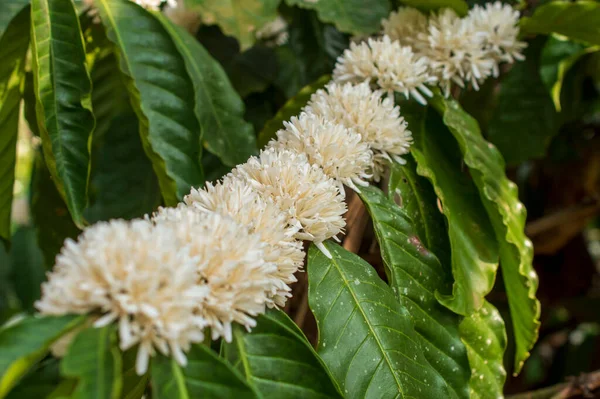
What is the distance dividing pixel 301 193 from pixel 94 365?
242 mm

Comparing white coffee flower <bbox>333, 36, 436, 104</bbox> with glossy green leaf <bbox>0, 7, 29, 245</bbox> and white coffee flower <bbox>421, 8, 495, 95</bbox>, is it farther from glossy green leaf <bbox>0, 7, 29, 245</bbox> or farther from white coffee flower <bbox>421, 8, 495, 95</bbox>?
glossy green leaf <bbox>0, 7, 29, 245</bbox>

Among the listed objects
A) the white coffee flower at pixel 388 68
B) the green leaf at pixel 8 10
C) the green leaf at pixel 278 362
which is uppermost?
the green leaf at pixel 8 10

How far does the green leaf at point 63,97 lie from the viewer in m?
0.64

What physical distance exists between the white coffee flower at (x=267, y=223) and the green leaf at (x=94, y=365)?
5.3 inches

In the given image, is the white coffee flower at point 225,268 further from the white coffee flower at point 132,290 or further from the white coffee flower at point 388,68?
the white coffee flower at point 388,68

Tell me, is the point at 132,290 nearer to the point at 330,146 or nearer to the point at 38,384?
the point at 38,384

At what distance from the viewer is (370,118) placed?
662mm

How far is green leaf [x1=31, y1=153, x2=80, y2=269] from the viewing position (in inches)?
40.5

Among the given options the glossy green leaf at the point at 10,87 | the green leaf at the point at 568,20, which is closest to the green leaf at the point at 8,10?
the glossy green leaf at the point at 10,87

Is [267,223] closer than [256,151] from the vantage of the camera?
Yes

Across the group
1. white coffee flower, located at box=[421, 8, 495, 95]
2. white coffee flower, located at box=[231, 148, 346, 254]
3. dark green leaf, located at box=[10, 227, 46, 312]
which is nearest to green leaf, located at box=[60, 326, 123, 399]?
white coffee flower, located at box=[231, 148, 346, 254]

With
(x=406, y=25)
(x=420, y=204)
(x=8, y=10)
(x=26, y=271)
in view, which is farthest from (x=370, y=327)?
(x=26, y=271)

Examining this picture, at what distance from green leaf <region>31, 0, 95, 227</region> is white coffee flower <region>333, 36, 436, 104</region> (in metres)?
0.31

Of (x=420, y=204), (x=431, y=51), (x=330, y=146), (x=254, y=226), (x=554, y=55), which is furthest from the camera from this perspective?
(x=554, y=55)
